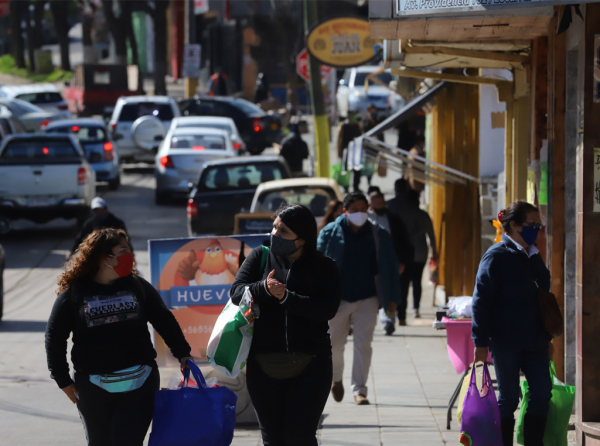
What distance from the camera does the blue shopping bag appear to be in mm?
4816

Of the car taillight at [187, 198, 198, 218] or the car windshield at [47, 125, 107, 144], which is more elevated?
the car windshield at [47, 125, 107, 144]

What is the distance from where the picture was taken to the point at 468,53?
8.34 metres

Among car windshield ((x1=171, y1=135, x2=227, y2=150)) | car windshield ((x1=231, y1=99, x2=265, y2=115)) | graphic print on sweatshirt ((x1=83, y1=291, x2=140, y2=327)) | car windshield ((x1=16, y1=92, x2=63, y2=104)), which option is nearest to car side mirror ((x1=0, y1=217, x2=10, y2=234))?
car windshield ((x1=171, y1=135, x2=227, y2=150))

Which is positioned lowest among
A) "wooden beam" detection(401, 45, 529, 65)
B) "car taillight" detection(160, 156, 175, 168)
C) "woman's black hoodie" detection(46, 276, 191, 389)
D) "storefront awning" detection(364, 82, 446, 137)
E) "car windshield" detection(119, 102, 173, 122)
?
"woman's black hoodie" detection(46, 276, 191, 389)

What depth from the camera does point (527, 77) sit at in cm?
845

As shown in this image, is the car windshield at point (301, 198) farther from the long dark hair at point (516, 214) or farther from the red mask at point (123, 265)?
the red mask at point (123, 265)

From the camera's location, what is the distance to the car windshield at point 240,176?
15.7 metres

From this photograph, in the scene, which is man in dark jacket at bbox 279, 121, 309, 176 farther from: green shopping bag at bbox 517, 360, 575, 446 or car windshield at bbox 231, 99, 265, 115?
green shopping bag at bbox 517, 360, 575, 446

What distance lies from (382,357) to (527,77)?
3328 mm

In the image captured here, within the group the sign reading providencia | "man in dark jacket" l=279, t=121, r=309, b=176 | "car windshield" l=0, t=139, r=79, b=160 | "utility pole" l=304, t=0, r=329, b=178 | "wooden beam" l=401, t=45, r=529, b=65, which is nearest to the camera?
the sign reading providencia

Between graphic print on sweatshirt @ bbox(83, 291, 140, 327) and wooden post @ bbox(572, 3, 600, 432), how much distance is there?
2763 millimetres

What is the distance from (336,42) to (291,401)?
11521 millimetres

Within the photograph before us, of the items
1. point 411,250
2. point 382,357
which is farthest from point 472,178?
point 382,357

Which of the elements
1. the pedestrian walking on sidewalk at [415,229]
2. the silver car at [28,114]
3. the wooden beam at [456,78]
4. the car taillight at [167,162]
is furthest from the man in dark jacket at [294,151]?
the silver car at [28,114]
